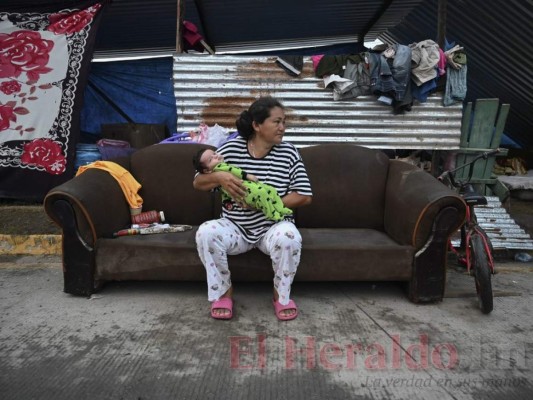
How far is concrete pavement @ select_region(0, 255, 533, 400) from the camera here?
2230 millimetres

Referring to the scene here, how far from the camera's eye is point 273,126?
9.64 ft

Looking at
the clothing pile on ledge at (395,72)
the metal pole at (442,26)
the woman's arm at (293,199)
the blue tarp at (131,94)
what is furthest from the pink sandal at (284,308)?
the blue tarp at (131,94)

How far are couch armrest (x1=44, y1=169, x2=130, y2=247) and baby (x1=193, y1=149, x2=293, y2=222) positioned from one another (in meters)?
0.88

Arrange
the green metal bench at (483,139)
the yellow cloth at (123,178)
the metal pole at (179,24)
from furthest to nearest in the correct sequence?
the metal pole at (179,24) < the green metal bench at (483,139) < the yellow cloth at (123,178)

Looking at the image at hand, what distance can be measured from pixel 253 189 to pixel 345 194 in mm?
1308

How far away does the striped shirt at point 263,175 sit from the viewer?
306 centimetres

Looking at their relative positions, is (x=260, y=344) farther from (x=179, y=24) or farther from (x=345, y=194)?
(x=179, y=24)

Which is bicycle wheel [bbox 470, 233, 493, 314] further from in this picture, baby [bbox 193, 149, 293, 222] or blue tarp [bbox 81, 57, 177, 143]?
blue tarp [bbox 81, 57, 177, 143]

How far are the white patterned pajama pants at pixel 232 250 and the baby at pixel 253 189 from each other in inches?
5.2

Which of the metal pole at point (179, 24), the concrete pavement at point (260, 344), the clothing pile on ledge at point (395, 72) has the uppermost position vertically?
the metal pole at point (179, 24)

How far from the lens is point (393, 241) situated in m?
3.41

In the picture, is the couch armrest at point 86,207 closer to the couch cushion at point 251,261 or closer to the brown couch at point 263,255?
the brown couch at point 263,255

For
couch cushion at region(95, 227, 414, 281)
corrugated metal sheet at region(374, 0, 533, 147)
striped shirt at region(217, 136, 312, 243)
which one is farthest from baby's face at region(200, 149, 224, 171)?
corrugated metal sheet at region(374, 0, 533, 147)

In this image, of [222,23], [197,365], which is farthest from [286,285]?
[222,23]
